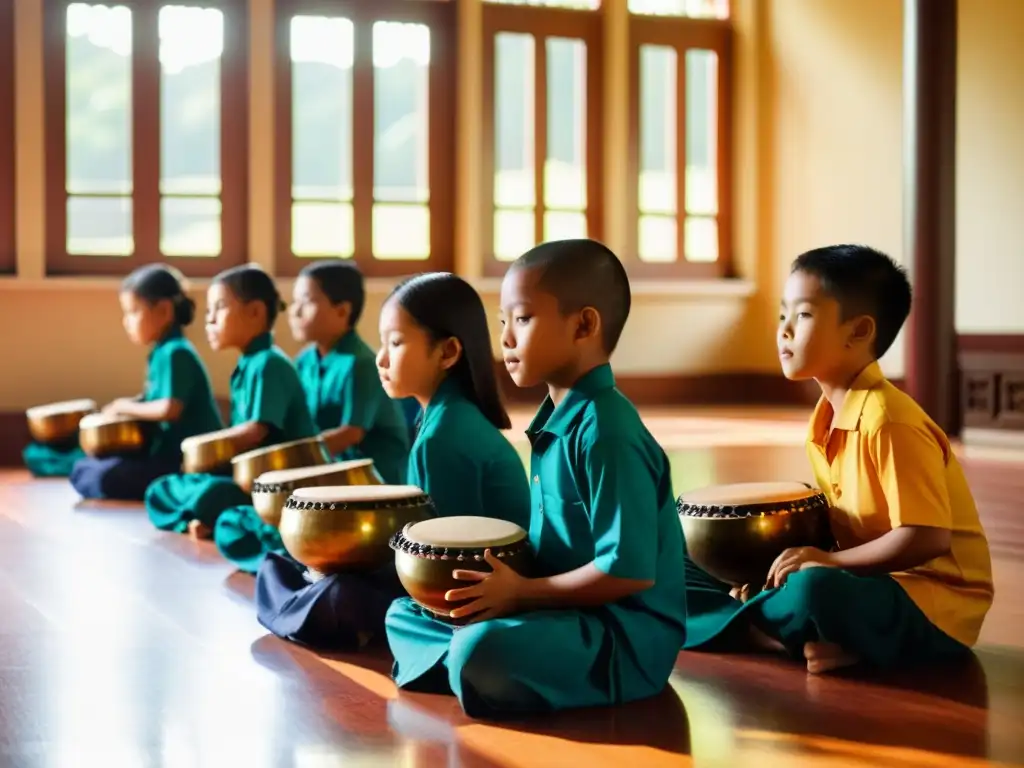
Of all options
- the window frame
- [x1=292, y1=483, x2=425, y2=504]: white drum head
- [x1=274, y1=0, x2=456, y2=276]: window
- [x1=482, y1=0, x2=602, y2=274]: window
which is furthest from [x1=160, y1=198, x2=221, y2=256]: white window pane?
[x1=292, y1=483, x2=425, y2=504]: white drum head

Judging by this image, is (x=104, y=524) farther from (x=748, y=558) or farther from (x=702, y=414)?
(x=702, y=414)

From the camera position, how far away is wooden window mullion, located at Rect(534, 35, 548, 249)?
830 centimetres

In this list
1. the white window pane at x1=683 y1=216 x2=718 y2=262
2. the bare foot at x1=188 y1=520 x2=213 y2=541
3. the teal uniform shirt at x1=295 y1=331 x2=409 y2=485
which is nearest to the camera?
the teal uniform shirt at x1=295 y1=331 x2=409 y2=485

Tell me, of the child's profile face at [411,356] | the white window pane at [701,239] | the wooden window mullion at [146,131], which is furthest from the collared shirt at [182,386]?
the white window pane at [701,239]

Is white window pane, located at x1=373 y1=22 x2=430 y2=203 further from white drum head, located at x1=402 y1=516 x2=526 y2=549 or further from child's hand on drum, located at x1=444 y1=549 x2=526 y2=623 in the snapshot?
child's hand on drum, located at x1=444 y1=549 x2=526 y2=623

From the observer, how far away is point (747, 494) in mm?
2592

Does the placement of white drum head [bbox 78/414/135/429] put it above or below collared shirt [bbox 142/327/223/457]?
below

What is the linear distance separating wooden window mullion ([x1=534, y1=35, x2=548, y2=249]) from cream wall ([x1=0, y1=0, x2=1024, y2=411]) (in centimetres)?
→ 38

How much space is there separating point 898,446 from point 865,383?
15 cm

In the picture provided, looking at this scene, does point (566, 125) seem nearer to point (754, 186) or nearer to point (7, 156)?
point (754, 186)

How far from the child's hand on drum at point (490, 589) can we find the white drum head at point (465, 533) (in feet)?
0.11

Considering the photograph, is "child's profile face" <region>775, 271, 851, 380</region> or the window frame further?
the window frame

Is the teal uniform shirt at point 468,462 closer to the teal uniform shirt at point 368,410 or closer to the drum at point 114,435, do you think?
the teal uniform shirt at point 368,410

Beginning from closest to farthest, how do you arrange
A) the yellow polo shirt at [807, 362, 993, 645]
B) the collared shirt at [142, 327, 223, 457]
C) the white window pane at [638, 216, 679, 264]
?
1. the yellow polo shirt at [807, 362, 993, 645]
2. the collared shirt at [142, 327, 223, 457]
3. the white window pane at [638, 216, 679, 264]
